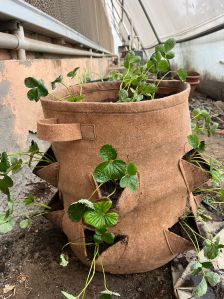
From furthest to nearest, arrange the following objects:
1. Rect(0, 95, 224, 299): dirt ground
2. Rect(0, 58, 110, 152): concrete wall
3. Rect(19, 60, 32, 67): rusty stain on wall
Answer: Rect(19, 60, 32, 67): rusty stain on wall
Rect(0, 58, 110, 152): concrete wall
Rect(0, 95, 224, 299): dirt ground

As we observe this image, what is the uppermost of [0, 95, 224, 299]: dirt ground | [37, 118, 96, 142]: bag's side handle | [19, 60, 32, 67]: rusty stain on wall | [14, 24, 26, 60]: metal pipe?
[14, 24, 26, 60]: metal pipe

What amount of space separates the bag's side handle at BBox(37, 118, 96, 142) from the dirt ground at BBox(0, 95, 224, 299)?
0.41m

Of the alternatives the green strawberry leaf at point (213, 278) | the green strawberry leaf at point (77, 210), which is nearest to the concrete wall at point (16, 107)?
the green strawberry leaf at point (77, 210)

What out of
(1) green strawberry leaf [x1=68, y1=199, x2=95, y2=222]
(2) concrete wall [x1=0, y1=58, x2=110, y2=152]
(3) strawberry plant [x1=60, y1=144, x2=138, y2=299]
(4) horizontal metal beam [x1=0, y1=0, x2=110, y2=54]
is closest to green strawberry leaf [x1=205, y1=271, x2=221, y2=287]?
(3) strawberry plant [x1=60, y1=144, x2=138, y2=299]

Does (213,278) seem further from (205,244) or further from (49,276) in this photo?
(49,276)

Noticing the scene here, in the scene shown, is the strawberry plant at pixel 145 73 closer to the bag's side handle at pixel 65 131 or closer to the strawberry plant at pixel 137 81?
the strawberry plant at pixel 137 81

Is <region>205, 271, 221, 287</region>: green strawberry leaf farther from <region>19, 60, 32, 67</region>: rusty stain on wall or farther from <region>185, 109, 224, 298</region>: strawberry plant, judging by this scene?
<region>19, 60, 32, 67</region>: rusty stain on wall

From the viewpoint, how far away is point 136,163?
77 centimetres

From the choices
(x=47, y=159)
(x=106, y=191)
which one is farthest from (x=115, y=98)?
(x=106, y=191)

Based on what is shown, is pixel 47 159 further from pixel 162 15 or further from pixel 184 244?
pixel 162 15

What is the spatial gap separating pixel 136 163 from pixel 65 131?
19 cm

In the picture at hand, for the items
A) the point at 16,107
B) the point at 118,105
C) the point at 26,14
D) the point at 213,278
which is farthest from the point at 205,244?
the point at 26,14

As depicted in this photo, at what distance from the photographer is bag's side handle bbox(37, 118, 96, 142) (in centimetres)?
74

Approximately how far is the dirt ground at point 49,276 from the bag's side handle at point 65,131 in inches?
16.0
